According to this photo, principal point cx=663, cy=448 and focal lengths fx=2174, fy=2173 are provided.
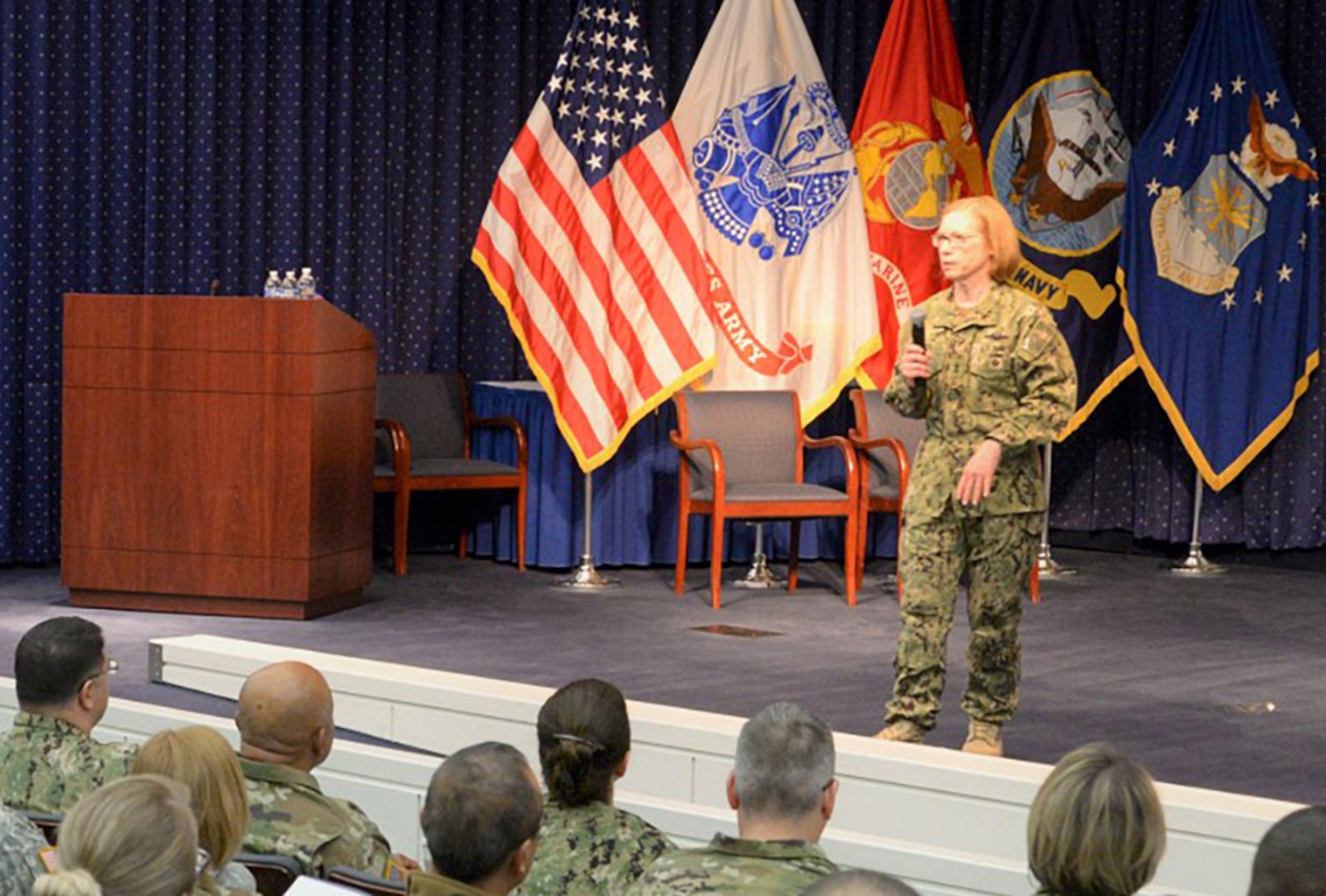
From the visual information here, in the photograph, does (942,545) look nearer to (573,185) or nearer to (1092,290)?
(573,185)

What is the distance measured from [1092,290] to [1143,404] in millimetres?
770

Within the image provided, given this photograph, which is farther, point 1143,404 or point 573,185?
point 1143,404

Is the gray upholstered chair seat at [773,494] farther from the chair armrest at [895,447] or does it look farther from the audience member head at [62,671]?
the audience member head at [62,671]

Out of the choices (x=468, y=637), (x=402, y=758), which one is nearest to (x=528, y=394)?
(x=468, y=637)

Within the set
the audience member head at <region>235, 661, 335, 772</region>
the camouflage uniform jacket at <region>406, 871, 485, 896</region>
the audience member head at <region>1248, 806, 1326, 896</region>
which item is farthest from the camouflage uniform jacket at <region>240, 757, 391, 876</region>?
the audience member head at <region>1248, 806, 1326, 896</region>

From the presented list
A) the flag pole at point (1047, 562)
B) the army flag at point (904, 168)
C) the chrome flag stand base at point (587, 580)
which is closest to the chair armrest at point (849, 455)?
the army flag at point (904, 168)

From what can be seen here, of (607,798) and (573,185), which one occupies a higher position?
(573,185)

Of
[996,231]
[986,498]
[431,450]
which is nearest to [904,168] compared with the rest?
[431,450]

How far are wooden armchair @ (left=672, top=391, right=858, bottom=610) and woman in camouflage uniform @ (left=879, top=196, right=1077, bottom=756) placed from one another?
3073 mm

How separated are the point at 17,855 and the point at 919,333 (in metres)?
3.13

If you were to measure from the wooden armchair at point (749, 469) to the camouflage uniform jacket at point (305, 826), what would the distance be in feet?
17.3

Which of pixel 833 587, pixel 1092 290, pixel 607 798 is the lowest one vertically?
pixel 833 587

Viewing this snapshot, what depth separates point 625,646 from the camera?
300 inches

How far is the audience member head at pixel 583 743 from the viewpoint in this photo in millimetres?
3213
